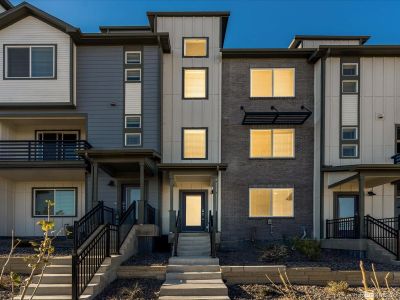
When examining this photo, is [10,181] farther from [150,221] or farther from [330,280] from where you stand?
[330,280]

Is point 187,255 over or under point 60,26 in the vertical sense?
under

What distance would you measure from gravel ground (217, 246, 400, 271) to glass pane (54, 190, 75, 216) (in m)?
7.40

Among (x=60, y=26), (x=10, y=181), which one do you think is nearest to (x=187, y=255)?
(x=10, y=181)

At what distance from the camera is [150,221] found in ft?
54.6

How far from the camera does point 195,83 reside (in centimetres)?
1808

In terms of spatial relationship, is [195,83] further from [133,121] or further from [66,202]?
[66,202]

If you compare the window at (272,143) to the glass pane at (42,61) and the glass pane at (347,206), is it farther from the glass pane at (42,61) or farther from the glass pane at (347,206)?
the glass pane at (42,61)

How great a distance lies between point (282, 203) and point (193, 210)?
4.02m

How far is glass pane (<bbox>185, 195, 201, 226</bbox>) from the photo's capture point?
1816 cm

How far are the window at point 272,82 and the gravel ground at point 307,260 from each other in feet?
23.0

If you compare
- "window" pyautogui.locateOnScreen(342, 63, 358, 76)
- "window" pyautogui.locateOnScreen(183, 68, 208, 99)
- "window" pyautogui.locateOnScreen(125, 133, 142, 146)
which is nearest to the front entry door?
"window" pyautogui.locateOnScreen(125, 133, 142, 146)

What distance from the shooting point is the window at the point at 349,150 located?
1752 cm

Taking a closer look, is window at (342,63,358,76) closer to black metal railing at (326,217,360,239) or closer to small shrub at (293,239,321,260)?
black metal railing at (326,217,360,239)

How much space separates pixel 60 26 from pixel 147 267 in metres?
11.0
